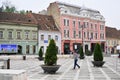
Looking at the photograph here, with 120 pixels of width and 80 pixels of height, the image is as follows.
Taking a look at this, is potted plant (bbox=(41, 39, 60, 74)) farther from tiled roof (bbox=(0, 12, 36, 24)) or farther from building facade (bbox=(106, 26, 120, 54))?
building facade (bbox=(106, 26, 120, 54))

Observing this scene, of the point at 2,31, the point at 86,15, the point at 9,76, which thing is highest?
the point at 86,15

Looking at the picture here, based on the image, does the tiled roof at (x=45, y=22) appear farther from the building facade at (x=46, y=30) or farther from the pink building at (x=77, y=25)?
the pink building at (x=77, y=25)

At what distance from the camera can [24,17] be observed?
204ft

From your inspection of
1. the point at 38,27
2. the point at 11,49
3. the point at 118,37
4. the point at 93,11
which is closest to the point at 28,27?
the point at 38,27

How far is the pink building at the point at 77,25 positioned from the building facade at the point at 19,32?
26.7 ft

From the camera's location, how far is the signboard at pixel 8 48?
5559cm

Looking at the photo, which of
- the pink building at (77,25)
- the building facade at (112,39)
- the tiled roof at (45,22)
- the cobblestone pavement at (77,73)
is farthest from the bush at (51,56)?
the building facade at (112,39)

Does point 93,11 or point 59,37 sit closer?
point 59,37

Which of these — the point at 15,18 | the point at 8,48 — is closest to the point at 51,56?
the point at 8,48

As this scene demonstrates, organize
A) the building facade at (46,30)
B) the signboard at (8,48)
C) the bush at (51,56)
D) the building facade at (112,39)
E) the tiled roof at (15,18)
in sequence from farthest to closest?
the building facade at (112,39), the building facade at (46,30), the tiled roof at (15,18), the signboard at (8,48), the bush at (51,56)

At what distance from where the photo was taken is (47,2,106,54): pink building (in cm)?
6844

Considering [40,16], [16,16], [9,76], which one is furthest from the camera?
[40,16]

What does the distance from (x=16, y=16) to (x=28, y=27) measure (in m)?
3.34

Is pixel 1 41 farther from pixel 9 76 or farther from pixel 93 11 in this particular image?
pixel 9 76
